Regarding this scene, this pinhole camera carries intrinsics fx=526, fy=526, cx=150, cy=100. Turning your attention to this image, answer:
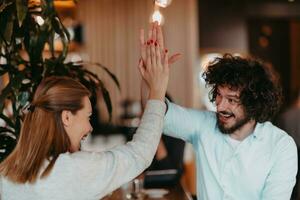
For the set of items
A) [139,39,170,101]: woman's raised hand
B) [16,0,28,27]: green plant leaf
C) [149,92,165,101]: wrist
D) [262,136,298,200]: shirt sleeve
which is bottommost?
[262,136,298,200]: shirt sleeve

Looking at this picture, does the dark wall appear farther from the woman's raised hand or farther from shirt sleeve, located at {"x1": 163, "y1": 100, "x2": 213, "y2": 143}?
the woman's raised hand

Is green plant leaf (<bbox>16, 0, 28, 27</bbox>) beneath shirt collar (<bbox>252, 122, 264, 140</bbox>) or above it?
above

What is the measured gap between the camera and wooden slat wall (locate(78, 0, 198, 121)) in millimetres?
8492

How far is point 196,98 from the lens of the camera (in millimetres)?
8555

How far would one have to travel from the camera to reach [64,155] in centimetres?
171

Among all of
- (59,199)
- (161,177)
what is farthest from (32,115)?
(161,177)

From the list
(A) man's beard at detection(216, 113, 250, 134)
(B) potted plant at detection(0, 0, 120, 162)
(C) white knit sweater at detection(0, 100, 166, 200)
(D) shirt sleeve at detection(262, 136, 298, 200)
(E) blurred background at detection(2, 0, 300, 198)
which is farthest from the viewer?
(E) blurred background at detection(2, 0, 300, 198)

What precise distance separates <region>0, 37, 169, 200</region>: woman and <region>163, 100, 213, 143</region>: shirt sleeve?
493mm

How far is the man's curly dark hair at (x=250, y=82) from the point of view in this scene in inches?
93.7

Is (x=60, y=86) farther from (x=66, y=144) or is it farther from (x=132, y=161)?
(x=132, y=161)

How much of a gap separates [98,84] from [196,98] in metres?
5.85

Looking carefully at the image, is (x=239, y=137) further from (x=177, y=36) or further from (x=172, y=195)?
(x=177, y=36)

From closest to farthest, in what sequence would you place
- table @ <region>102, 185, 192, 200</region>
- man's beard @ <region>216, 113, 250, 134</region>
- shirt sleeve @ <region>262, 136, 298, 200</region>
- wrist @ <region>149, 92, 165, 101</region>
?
wrist @ <region>149, 92, 165, 101</region>
shirt sleeve @ <region>262, 136, 298, 200</region>
man's beard @ <region>216, 113, 250, 134</region>
table @ <region>102, 185, 192, 200</region>

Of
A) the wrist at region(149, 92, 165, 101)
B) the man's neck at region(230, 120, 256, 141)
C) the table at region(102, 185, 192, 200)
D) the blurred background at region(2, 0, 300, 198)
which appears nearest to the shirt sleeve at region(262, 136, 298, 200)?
the man's neck at region(230, 120, 256, 141)
